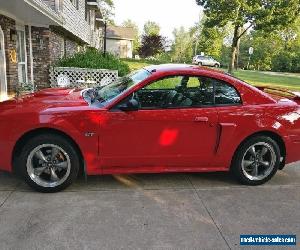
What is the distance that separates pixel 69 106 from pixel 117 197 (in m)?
1.27

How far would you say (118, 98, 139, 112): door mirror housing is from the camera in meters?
4.18

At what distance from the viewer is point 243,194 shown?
4488 millimetres

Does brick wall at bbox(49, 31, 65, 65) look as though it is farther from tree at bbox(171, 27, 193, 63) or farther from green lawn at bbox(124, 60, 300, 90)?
tree at bbox(171, 27, 193, 63)

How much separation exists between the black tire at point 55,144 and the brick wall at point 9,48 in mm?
6244

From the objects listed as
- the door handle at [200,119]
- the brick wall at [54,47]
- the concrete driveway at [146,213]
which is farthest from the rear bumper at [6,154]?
the brick wall at [54,47]

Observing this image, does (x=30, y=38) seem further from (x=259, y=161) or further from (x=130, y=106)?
(x=259, y=161)

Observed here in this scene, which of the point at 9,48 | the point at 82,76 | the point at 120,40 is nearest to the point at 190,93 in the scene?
the point at 9,48

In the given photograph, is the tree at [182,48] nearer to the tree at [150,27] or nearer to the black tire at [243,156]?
the tree at [150,27]

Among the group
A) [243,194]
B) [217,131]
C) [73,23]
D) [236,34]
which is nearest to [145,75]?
[217,131]

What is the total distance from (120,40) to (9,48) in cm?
5036

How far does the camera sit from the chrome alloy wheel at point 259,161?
471 centimetres

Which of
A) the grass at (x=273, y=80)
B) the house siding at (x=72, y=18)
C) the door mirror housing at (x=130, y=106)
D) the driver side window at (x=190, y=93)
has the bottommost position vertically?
the grass at (x=273, y=80)

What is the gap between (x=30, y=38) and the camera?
11469 mm

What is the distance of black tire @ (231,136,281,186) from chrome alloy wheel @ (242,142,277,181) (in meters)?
0.02
